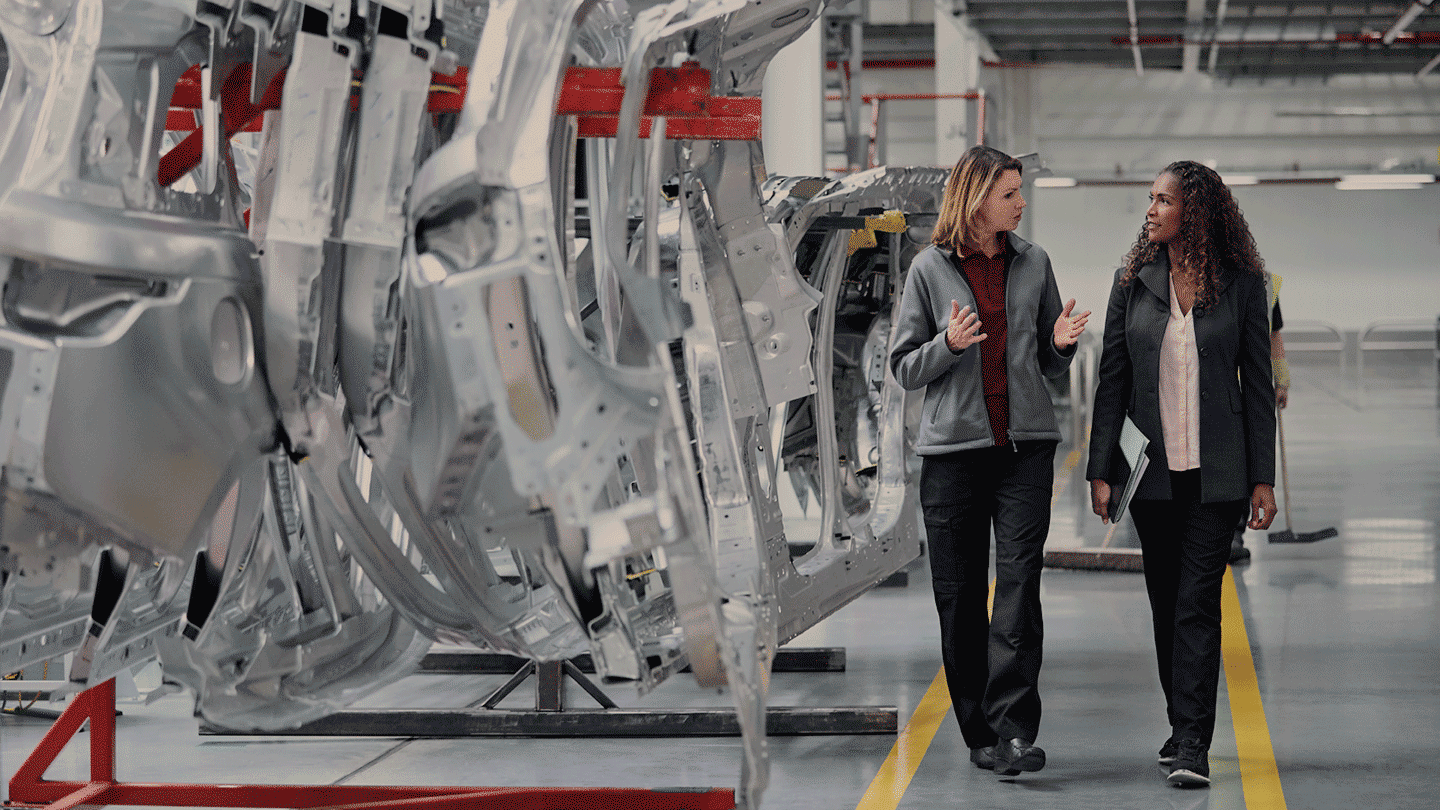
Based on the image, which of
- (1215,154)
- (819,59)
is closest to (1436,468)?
(819,59)

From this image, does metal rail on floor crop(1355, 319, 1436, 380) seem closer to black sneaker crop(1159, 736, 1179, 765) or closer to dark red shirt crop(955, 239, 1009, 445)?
black sneaker crop(1159, 736, 1179, 765)

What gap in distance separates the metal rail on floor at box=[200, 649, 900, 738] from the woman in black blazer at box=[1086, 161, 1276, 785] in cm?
114

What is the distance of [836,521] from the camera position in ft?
17.8

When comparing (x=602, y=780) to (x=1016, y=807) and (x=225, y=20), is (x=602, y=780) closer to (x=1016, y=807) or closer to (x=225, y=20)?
(x=1016, y=807)

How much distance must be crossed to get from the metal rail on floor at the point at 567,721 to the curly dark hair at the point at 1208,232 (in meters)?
1.86

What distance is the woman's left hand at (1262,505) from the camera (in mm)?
4262

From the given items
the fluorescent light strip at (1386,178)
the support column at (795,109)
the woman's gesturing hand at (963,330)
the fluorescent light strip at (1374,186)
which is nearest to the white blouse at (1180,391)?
the woman's gesturing hand at (963,330)

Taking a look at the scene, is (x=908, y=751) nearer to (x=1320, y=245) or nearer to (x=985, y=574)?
(x=985, y=574)

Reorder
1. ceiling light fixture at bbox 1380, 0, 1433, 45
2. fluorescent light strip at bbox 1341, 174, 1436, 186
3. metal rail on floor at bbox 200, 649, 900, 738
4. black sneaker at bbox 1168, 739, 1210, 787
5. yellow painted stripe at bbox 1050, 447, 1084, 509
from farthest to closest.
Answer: fluorescent light strip at bbox 1341, 174, 1436, 186 < ceiling light fixture at bbox 1380, 0, 1433, 45 < yellow painted stripe at bbox 1050, 447, 1084, 509 < metal rail on floor at bbox 200, 649, 900, 738 < black sneaker at bbox 1168, 739, 1210, 787

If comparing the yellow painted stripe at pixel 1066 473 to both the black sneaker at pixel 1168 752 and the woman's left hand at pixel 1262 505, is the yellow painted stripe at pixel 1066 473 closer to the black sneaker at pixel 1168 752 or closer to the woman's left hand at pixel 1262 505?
the black sneaker at pixel 1168 752

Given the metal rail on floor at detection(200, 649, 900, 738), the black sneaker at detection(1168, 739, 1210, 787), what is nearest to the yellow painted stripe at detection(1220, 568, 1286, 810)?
the black sneaker at detection(1168, 739, 1210, 787)

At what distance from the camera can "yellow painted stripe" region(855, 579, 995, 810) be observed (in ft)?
14.2

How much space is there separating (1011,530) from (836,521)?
1137 mm

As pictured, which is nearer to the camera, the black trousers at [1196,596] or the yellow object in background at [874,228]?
the black trousers at [1196,596]
